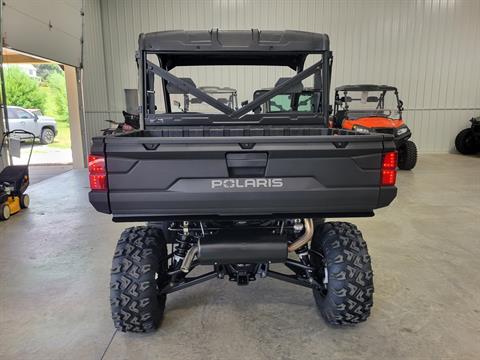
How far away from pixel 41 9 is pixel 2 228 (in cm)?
442

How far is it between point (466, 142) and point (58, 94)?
13.2m

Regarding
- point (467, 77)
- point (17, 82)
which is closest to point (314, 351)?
point (467, 77)

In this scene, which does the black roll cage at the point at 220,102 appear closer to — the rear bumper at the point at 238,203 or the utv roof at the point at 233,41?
the utv roof at the point at 233,41

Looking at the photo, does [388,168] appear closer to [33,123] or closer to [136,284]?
[136,284]

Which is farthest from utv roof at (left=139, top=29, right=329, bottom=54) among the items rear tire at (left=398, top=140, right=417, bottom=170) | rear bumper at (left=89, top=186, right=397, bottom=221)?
rear tire at (left=398, top=140, right=417, bottom=170)

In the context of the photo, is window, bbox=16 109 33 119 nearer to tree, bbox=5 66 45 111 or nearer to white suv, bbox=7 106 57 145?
white suv, bbox=7 106 57 145

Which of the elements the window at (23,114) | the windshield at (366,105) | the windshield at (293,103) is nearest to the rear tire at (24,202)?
the windshield at (293,103)

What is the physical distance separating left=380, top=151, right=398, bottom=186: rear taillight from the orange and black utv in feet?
18.0

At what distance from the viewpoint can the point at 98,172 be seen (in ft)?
5.44

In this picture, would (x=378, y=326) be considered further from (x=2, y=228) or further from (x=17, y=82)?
(x=17, y=82)

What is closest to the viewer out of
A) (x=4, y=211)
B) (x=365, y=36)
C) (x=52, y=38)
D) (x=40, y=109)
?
(x=4, y=211)

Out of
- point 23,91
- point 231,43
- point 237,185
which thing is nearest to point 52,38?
point 231,43

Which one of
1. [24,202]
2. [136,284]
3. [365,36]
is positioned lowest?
[24,202]

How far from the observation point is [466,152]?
9.95m
